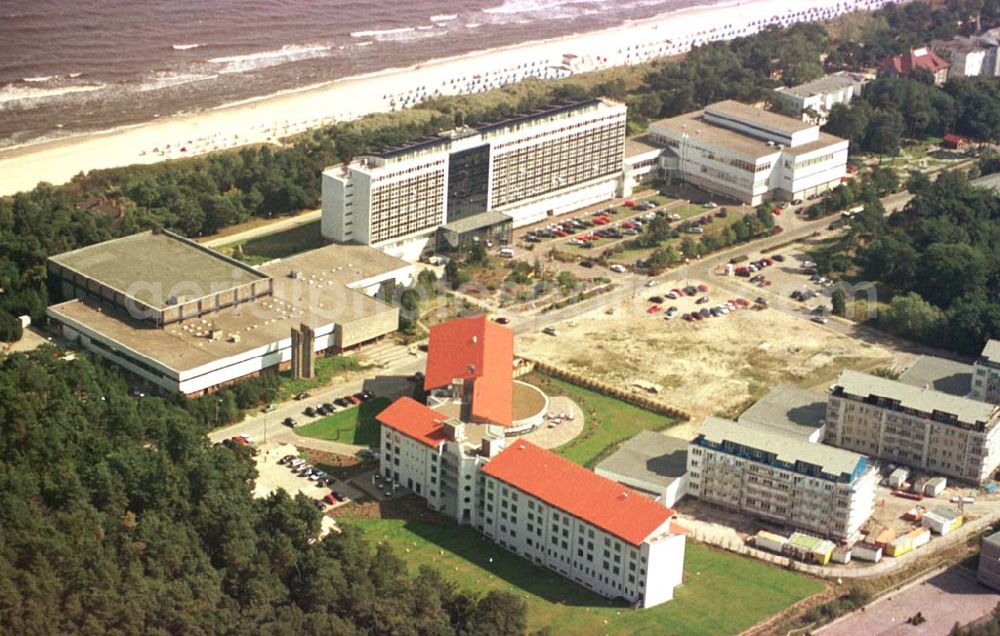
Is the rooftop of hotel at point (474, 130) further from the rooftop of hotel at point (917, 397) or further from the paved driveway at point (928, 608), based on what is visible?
the paved driveway at point (928, 608)

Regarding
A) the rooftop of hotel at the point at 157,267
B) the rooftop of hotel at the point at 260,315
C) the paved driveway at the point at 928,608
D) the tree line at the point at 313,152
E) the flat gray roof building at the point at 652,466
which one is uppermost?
the tree line at the point at 313,152

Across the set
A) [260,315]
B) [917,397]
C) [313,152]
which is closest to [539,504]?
[917,397]

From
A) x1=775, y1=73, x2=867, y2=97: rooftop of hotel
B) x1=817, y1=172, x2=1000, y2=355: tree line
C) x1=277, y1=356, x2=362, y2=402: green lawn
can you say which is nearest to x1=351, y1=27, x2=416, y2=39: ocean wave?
x1=775, y1=73, x2=867, y2=97: rooftop of hotel

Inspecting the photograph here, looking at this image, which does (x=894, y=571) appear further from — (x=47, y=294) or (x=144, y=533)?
(x=47, y=294)

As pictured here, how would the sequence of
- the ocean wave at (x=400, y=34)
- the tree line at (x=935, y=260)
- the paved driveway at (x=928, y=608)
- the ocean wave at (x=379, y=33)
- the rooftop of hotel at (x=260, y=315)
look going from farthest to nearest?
the ocean wave at (x=379, y=33) < the ocean wave at (x=400, y=34) < the tree line at (x=935, y=260) < the rooftop of hotel at (x=260, y=315) < the paved driveway at (x=928, y=608)

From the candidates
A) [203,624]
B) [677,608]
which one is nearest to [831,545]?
[677,608]

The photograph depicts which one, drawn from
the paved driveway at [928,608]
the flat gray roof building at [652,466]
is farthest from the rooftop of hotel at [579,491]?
the paved driveway at [928,608]
